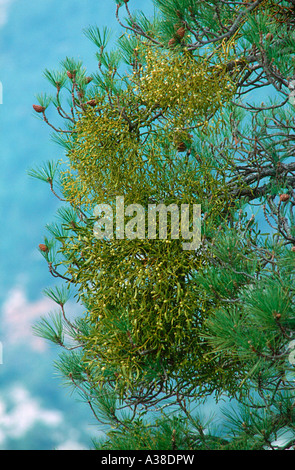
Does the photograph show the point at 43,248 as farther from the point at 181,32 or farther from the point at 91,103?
the point at 181,32

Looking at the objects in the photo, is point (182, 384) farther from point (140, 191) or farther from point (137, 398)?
point (140, 191)

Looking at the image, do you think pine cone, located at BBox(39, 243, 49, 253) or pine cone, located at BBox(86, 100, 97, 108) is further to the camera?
pine cone, located at BBox(39, 243, 49, 253)

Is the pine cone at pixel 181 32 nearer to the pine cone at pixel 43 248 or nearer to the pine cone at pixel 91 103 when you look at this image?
the pine cone at pixel 91 103

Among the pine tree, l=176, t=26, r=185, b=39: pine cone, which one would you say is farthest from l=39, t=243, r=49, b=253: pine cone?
l=176, t=26, r=185, b=39: pine cone

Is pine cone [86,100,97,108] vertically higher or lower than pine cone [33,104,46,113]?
lower

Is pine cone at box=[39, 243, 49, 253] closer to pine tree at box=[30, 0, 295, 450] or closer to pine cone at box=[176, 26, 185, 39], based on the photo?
pine tree at box=[30, 0, 295, 450]

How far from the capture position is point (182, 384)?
1.79 metres

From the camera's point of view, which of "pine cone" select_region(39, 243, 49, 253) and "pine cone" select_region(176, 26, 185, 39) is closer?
"pine cone" select_region(176, 26, 185, 39)

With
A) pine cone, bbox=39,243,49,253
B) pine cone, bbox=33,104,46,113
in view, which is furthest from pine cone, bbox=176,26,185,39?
pine cone, bbox=39,243,49,253

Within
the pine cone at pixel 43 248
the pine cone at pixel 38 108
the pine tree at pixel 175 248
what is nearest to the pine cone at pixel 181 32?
the pine tree at pixel 175 248

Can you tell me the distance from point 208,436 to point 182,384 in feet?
0.60

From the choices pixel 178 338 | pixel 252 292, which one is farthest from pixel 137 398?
pixel 252 292
